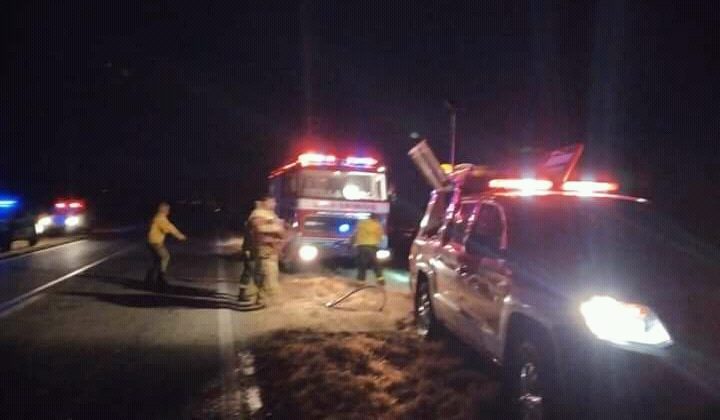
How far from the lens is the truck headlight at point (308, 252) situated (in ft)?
61.8

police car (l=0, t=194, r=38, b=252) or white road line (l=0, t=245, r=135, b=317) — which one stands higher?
police car (l=0, t=194, r=38, b=252)

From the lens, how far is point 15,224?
2602 centimetres

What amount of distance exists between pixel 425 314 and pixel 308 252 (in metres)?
8.98

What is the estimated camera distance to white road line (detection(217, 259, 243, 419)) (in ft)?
23.0

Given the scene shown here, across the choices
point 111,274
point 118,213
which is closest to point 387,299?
point 111,274

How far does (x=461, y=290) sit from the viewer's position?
816 centimetres

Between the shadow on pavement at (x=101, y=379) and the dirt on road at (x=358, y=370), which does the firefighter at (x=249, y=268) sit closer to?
the dirt on road at (x=358, y=370)

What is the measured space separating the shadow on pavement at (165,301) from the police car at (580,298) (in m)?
5.39

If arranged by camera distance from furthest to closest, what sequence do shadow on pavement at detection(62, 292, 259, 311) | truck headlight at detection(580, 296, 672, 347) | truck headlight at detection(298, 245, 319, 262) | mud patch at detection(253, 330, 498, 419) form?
1. truck headlight at detection(298, 245, 319, 262)
2. shadow on pavement at detection(62, 292, 259, 311)
3. mud patch at detection(253, 330, 498, 419)
4. truck headlight at detection(580, 296, 672, 347)

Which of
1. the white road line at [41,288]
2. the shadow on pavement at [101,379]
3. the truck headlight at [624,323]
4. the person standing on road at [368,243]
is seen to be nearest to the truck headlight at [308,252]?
the person standing on road at [368,243]

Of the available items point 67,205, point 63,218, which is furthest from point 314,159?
point 67,205

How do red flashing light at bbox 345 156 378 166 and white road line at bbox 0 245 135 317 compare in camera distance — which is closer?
white road line at bbox 0 245 135 317

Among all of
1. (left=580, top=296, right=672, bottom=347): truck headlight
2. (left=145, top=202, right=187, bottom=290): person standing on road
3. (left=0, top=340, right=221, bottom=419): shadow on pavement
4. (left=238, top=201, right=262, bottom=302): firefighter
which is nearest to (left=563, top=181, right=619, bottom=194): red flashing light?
(left=580, top=296, right=672, bottom=347): truck headlight

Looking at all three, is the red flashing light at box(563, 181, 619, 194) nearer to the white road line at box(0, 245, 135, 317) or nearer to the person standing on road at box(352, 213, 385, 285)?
the white road line at box(0, 245, 135, 317)
